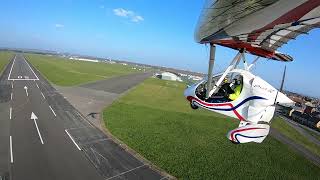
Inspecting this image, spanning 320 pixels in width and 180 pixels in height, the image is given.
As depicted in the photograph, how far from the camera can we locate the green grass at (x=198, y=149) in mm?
27328

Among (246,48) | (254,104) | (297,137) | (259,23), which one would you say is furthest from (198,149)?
(259,23)

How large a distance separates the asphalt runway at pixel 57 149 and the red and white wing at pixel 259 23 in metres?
14.1

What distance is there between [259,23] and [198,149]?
946 inches

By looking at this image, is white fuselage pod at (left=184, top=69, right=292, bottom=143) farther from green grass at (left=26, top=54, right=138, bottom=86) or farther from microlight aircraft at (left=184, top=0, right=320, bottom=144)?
green grass at (left=26, top=54, right=138, bottom=86)

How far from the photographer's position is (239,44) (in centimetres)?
1528

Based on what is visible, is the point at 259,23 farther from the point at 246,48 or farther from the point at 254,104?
the point at 254,104

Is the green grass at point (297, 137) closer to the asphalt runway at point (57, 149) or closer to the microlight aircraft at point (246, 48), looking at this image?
the asphalt runway at point (57, 149)

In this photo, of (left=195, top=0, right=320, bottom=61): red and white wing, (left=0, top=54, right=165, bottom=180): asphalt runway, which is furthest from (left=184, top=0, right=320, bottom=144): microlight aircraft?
(left=0, top=54, right=165, bottom=180): asphalt runway

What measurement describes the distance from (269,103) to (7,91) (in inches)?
2013

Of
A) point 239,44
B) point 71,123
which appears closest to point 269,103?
point 239,44

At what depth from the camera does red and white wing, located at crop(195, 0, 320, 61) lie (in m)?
8.20

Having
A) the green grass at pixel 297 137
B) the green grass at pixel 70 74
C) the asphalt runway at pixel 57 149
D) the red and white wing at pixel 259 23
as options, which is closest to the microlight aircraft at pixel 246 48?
the red and white wing at pixel 259 23

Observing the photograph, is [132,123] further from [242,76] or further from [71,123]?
[242,76]

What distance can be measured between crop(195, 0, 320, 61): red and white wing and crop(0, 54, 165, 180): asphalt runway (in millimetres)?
14105
